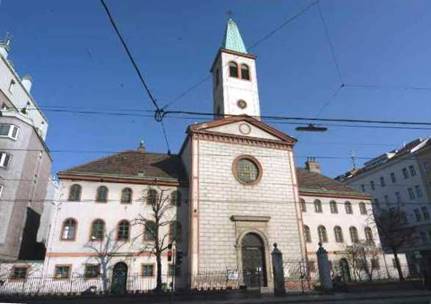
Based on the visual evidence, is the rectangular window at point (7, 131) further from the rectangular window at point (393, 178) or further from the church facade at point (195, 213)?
the rectangular window at point (393, 178)

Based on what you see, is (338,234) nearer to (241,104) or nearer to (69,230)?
(241,104)

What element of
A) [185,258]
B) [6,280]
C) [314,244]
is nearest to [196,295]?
[185,258]

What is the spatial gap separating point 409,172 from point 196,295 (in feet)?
134

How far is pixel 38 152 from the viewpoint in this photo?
34.1 metres

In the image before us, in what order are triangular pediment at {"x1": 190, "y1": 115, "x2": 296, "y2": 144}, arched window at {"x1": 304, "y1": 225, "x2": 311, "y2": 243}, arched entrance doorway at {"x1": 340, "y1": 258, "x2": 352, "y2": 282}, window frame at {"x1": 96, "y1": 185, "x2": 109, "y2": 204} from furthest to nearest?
arched window at {"x1": 304, "y1": 225, "x2": 311, "y2": 243} < arched entrance doorway at {"x1": 340, "y1": 258, "x2": 352, "y2": 282} < triangular pediment at {"x1": 190, "y1": 115, "x2": 296, "y2": 144} < window frame at {"x1": 96, "y1": 185, "x2": 109, "y2": 204}

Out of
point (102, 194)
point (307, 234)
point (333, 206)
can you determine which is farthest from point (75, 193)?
point (333, 206)

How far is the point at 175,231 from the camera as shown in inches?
1094

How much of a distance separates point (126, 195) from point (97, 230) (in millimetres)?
3785

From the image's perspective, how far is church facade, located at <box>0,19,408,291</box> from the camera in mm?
25109

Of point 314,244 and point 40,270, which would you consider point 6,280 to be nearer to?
point 40,270

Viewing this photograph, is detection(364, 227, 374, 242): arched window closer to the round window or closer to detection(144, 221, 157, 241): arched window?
the round window

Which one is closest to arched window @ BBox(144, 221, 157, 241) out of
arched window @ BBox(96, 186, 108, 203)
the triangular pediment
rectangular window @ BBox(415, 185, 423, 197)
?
arched window @ BBox(96, 186, 108, 203)

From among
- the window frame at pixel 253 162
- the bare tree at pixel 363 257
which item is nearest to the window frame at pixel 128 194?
the window frame at pixel 253 162

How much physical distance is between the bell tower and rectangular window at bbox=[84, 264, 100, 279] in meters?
18.4
